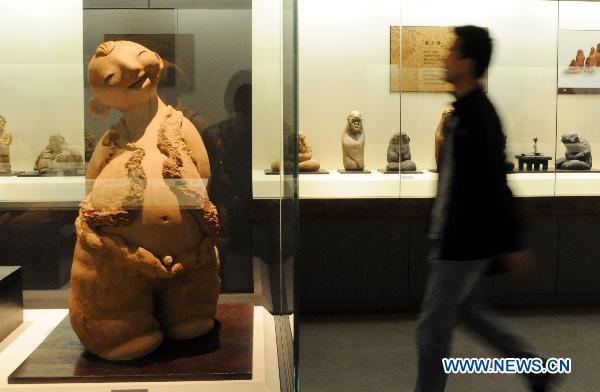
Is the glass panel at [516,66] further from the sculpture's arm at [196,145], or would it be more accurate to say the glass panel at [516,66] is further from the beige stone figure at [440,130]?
the sculpture's arm at [196,145]

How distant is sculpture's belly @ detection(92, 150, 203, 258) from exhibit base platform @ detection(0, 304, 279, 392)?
0.95 ft

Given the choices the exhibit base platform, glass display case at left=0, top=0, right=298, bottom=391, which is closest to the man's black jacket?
glass display case at left=0, top=0, right=298, bottom=391

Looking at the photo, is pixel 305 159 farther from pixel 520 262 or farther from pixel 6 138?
pixel 6 138

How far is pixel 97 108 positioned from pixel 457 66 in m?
1.04

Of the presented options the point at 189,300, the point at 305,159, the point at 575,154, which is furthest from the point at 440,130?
the point at 305,159

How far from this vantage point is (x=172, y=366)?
1.80 m

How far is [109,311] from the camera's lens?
1844 mm

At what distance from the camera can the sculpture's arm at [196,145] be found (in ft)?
6.20

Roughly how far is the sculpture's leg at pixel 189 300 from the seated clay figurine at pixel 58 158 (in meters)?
0.41

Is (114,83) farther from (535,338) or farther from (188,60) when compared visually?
(535,338)

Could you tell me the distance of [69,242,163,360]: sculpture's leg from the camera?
1.84m

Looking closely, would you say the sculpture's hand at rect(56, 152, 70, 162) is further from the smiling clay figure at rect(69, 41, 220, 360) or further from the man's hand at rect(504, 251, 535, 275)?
the man's hand at rect(504, 251, 535, 275)

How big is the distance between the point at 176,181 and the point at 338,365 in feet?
4.79

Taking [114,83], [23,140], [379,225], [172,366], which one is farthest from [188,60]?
[379,225]
